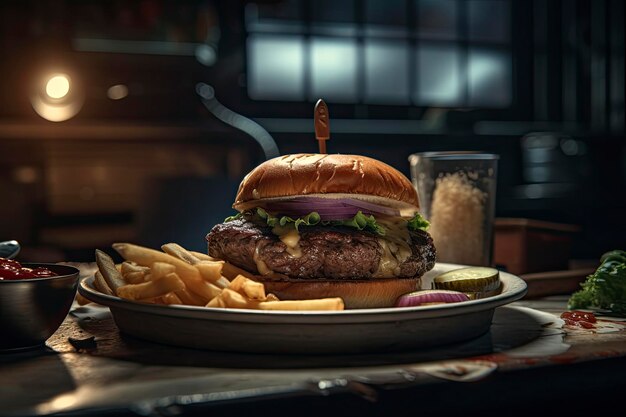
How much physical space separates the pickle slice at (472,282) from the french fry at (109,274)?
2.38 ft

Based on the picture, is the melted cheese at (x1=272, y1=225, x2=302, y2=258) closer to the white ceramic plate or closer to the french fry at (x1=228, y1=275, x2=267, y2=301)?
the french fry at (x1=228, y1=275, x2=267, y2=301)

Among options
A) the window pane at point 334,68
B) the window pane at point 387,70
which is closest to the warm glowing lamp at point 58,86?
the window pane at point 334,68

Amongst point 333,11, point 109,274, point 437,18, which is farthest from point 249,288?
point 437,18

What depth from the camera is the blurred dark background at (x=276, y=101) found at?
183 inches

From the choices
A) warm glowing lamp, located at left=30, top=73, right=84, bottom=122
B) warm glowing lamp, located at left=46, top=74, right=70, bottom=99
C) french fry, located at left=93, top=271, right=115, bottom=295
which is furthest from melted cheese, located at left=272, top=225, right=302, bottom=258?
warm glowing lamp, located at left=46, top=74, right=70, bottom=99

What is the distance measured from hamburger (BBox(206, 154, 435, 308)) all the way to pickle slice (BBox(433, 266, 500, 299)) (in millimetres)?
73

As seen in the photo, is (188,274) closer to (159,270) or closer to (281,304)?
(159,270)

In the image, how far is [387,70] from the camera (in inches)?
251

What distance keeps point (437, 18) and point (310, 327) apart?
573cm

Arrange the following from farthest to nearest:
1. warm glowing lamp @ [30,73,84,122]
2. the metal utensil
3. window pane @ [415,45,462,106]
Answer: window pane @ [415,45,462,106] → the metal utensil → warm glowing lamp @ [30,73,84,122]

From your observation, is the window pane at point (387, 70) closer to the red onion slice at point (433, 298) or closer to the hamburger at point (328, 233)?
the hamburger at point (328, 233)

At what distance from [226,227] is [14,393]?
78 centimetres

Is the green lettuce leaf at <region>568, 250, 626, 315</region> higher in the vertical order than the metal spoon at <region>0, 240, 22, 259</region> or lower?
lower

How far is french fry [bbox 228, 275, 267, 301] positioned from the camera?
1396 millimetres
